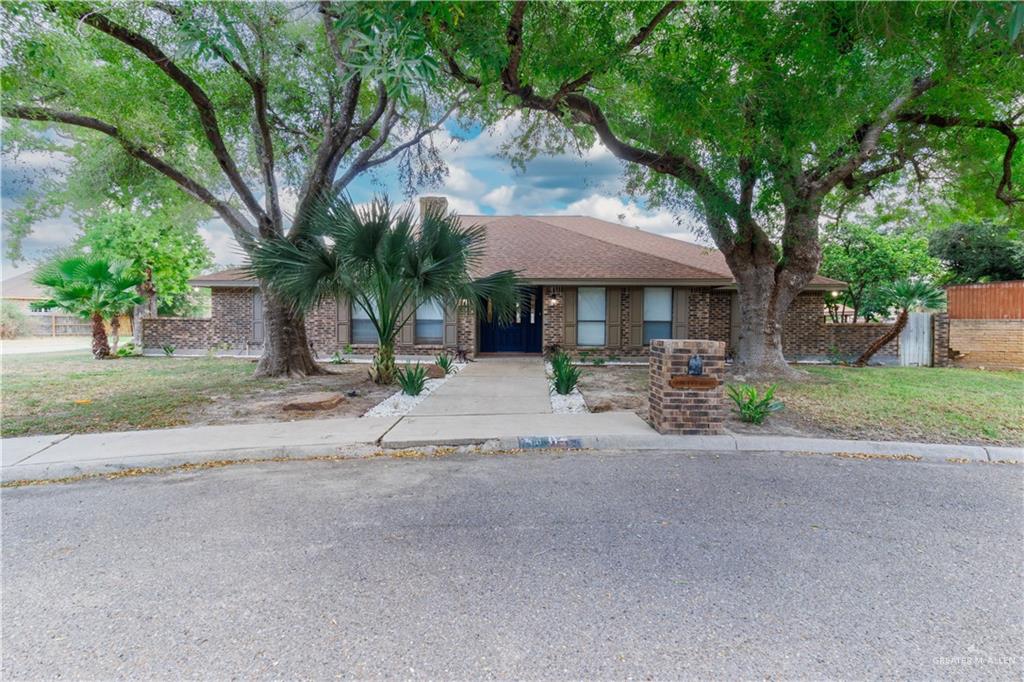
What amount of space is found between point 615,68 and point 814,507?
6.52m

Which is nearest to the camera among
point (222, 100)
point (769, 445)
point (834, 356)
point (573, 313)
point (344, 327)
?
point (769, 445)

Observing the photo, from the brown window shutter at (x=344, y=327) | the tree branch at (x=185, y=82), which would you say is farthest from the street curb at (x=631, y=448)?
the brown window shutter at (x=344, y=327)

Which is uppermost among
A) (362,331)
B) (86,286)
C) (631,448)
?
(86,286)

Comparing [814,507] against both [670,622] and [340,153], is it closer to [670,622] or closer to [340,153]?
[670,622]

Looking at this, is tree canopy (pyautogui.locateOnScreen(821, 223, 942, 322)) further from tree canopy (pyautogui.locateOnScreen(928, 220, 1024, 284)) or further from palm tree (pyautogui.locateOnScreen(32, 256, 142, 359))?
palm tree (pyautogui.locateOnScreen(32, 256, 142, 359))

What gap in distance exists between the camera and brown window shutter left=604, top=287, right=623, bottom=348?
14648 millimetres

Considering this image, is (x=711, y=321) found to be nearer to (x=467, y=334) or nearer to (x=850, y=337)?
(x=850, y=337)

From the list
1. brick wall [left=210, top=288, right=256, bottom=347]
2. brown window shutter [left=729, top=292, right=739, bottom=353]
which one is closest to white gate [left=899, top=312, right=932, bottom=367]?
brown window shutter [left=729, top=292, right=739, bottom=353]

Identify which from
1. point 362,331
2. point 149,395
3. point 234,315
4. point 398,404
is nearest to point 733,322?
point 398,404

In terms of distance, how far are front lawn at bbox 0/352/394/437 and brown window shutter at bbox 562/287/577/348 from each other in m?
6.05

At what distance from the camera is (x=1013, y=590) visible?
257 centimetres

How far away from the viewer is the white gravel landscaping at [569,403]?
7.20 metres

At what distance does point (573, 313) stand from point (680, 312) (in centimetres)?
327

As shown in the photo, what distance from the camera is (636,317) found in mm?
14680
